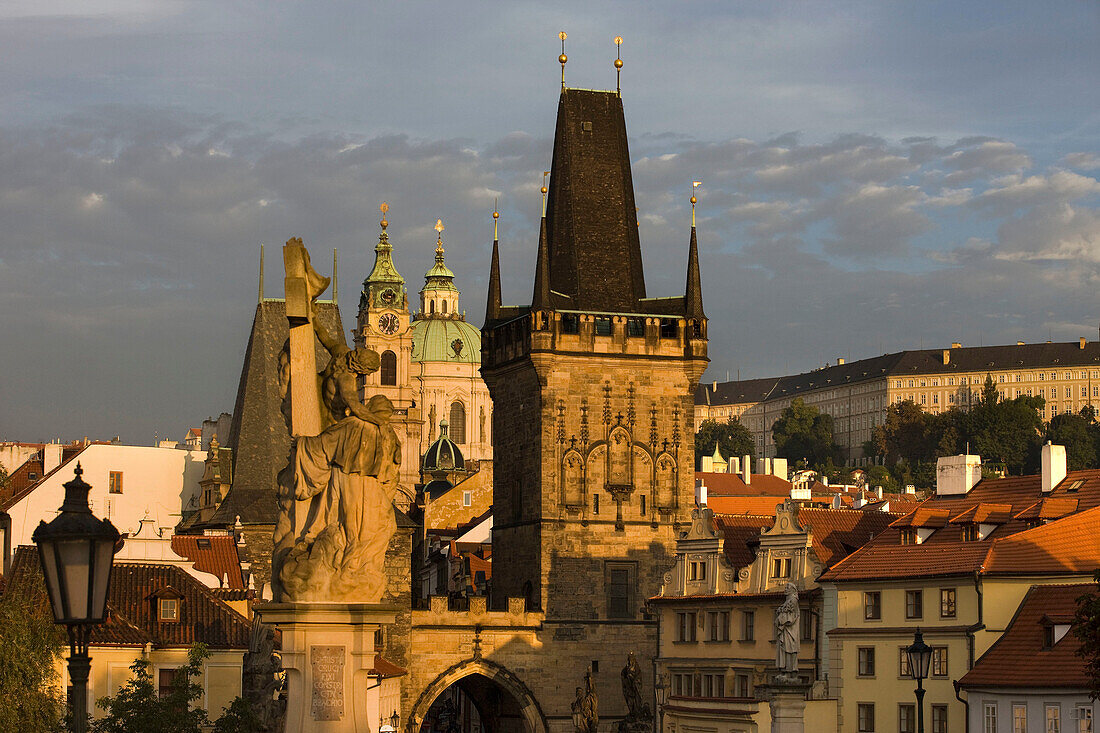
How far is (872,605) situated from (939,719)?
15.9ft

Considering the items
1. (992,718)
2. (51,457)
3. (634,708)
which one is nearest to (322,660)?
(992,718)

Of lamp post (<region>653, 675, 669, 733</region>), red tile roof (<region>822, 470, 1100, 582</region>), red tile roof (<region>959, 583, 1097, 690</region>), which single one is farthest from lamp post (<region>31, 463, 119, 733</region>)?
lamp post (<region>653, 675, 669, 733</region>)

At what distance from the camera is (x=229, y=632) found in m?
49.8

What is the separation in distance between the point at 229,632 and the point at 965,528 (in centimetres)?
1933

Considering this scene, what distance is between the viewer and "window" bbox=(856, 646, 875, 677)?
50.9 metres

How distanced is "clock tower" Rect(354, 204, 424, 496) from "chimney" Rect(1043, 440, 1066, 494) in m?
109

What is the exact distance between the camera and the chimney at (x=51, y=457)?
3346 inches

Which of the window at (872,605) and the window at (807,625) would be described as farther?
the window at (807,625)

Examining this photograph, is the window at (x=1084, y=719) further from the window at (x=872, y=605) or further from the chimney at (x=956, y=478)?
the chimney at (x=956, y=478)

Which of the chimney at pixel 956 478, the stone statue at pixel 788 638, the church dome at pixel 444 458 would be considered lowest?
the stone statue at pixel 788 638

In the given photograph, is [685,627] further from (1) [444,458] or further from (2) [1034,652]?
(1) [444,458]

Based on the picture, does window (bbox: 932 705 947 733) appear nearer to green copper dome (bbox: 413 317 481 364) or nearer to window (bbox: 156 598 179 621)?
window (bbox: 156 598 179 621)

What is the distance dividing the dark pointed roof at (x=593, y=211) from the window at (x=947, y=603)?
24.2 meters

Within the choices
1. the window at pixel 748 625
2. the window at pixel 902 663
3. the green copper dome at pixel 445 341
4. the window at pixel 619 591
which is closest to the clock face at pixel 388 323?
the green copper dome at pixel 445 341
